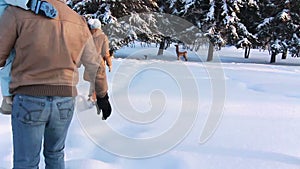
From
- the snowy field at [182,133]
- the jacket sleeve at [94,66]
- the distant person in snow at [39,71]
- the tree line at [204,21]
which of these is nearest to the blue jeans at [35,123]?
the distant person in snow at [39,71]

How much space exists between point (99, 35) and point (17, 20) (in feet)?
10.8

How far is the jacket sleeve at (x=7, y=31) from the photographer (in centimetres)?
155

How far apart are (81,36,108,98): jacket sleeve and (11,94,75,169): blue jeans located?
227 millimetres

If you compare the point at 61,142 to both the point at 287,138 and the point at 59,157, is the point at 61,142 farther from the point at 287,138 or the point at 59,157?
the point at 287,138

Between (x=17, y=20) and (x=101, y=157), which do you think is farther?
(x=101, y=157)

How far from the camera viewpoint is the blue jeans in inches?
64.7

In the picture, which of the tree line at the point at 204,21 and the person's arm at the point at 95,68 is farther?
the tree line at the point at 204,21

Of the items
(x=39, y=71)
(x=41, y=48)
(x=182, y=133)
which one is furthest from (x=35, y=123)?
(x=182, y=133)

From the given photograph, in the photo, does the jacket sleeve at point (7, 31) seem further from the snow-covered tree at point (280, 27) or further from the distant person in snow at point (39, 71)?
the snow-covered tree at point (280, 27)

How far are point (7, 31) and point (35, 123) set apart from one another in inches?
19.0

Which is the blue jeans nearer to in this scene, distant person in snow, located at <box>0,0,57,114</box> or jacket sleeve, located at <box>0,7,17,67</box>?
distant person in snow, located at <box>0,0,57,114</box>

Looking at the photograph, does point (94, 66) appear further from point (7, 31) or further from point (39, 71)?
point (7, 31)

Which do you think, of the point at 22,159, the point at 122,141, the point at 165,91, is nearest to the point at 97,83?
the point at 22,159

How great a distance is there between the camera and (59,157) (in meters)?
1.96
